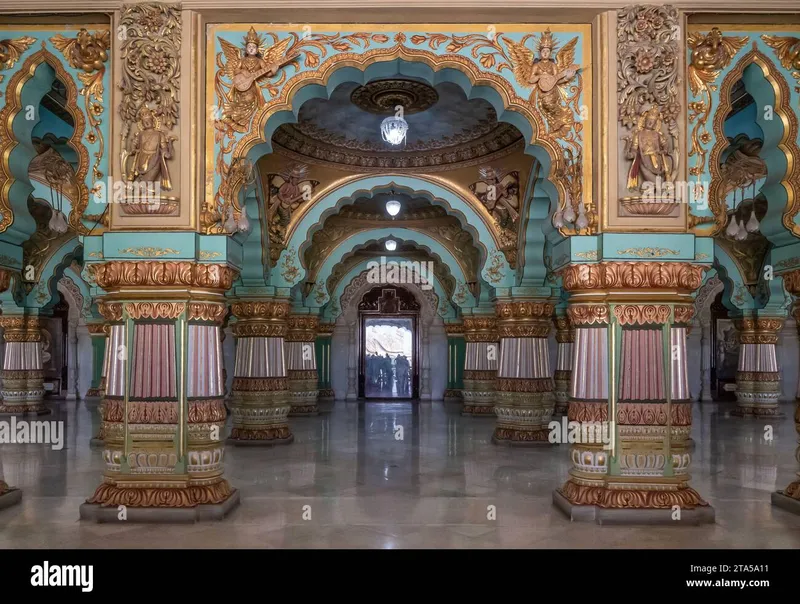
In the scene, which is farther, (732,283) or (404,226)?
(732,283)

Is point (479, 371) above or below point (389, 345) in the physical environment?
below

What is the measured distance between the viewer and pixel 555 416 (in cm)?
1389

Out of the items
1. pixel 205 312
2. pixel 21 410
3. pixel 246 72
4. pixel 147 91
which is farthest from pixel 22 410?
pixel 246 72

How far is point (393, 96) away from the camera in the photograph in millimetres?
8547

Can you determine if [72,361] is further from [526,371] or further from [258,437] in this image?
[526,371]

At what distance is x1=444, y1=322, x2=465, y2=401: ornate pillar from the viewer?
63.5 feet

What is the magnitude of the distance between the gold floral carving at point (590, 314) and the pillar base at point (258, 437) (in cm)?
635

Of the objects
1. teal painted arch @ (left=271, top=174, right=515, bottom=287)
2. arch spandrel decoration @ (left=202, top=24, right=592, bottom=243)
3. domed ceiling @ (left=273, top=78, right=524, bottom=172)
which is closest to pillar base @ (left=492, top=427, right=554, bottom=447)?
teal painted arch @ (left=271, top=174, right=515, bottom=287)

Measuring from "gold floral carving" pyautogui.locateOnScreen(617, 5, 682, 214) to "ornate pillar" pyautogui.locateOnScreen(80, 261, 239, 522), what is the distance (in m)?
3.74

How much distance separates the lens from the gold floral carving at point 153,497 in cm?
557

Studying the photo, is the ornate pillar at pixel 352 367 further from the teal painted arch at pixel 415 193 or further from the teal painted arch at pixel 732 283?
the teal painted arch at pixel 732 283

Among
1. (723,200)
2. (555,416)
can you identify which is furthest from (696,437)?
(723,200)

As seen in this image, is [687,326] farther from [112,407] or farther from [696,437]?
[696,437]

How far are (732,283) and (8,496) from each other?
45.6 feet
